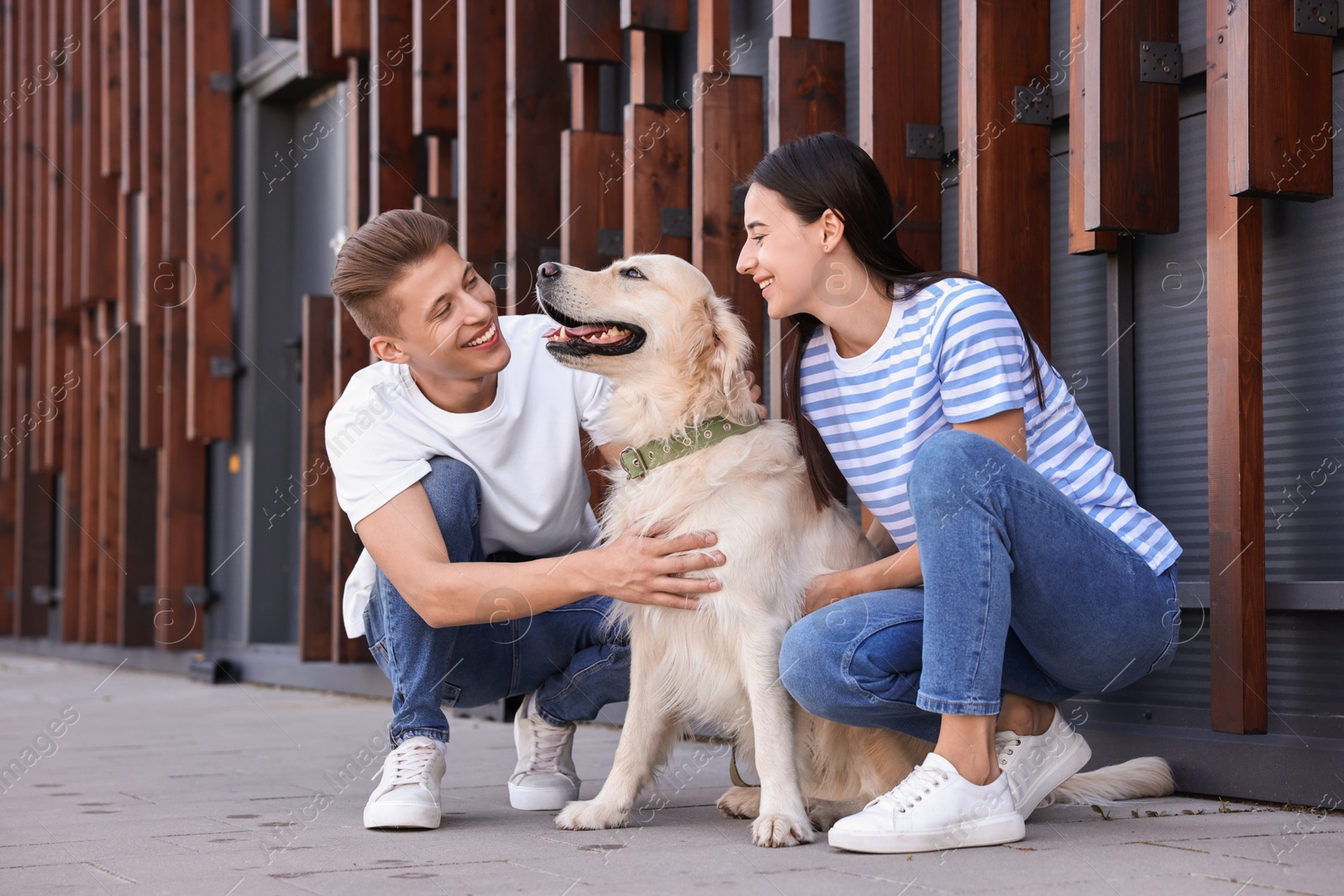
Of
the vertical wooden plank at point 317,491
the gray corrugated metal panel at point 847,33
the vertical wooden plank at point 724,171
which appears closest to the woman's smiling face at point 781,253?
the vertical wooden plank at point 724,171

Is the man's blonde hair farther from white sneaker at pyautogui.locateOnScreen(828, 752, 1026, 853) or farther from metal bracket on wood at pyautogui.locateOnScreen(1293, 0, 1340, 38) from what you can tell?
metal bracket on wood at pyautogui.locateOnScreen(1293, 0, 1340, 38)

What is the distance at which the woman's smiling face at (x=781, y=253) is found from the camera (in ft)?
8.59

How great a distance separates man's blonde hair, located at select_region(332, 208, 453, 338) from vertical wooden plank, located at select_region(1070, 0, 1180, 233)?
150 centimetres

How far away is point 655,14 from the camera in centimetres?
435

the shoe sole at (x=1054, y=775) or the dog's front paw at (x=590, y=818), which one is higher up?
the shoe sole at (x=1054, y=775)

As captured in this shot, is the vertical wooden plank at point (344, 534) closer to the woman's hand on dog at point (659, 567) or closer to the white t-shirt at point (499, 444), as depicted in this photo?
the white t-shirt at point (499, 444)

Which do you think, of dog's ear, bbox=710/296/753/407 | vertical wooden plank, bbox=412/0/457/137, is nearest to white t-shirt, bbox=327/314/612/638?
dog's ear, bbox=710/296/753/407

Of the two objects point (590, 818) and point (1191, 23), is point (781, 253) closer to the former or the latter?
point (590, 818)

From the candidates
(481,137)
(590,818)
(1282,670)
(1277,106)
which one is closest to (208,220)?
(481,137)

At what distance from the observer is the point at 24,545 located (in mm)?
10281

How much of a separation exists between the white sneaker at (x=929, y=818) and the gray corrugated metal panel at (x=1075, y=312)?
1450 millimetres

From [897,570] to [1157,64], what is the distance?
1408 millimetres

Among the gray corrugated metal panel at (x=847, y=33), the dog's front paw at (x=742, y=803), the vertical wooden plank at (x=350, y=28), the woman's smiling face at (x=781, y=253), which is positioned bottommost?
the dog's front paw at (x=742, y=803)

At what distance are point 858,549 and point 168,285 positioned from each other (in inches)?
238
